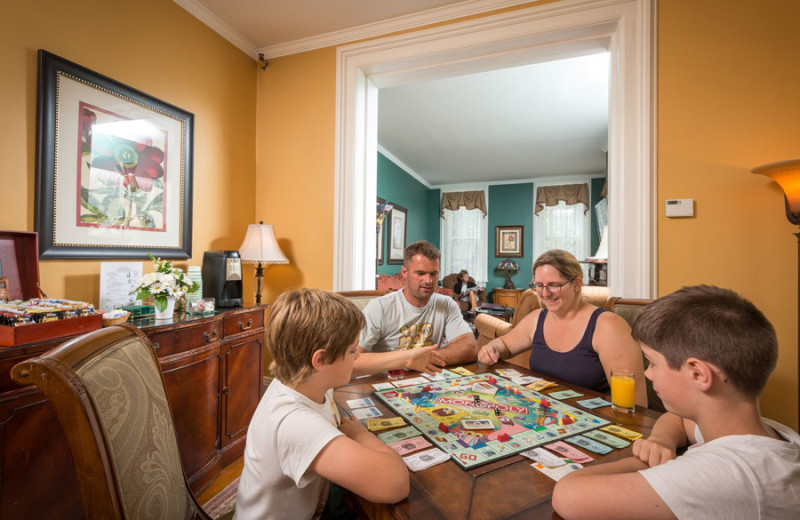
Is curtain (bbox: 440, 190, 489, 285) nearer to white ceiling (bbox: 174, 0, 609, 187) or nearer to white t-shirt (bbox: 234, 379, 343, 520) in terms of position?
white ceiling (bbox: 174, 0, 609, 187)

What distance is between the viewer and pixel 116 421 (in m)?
0.77

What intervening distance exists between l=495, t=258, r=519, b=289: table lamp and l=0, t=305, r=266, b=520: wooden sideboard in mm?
→ 6062

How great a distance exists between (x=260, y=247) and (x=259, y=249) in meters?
0.02

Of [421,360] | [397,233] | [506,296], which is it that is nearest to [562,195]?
[506,296]

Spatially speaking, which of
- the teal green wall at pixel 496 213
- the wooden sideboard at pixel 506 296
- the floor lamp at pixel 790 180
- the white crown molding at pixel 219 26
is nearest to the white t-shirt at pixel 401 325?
the floor lamp at pixel 790 180

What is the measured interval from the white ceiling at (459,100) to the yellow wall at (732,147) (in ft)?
3.94

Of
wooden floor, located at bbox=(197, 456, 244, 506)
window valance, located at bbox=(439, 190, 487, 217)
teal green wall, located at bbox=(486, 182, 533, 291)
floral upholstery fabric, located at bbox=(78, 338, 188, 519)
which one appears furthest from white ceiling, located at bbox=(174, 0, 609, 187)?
wooden floor, located at bbox=(197, 456, 244, 506)

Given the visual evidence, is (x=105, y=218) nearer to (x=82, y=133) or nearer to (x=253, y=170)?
(x=82, y=133)

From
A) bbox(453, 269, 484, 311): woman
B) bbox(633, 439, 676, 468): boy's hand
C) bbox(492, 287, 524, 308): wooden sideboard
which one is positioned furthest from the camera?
bbox(492, 287, 524, 308): wooden sideboard

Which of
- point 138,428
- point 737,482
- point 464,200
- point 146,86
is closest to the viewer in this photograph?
point 737,482

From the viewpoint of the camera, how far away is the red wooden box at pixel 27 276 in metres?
1.46

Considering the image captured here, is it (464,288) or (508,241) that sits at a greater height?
(508,241)

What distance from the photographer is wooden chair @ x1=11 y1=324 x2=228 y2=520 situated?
0.67 m

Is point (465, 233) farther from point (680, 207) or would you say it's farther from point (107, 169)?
point (107, 169)
